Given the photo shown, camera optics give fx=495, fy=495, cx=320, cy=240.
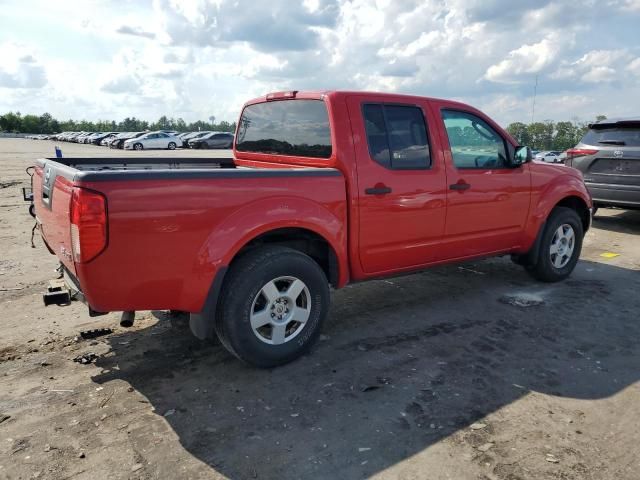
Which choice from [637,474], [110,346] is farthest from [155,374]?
[637,474]

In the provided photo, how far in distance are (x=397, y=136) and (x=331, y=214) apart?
3.18 ft

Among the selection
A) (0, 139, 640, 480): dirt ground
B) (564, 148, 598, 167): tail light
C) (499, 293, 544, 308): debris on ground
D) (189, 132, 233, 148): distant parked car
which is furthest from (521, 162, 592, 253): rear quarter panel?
(189, 132, 233, 148): distant parked car

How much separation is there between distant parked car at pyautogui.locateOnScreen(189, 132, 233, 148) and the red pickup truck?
37.8m

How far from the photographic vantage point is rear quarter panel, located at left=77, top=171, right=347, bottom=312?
2.87 m

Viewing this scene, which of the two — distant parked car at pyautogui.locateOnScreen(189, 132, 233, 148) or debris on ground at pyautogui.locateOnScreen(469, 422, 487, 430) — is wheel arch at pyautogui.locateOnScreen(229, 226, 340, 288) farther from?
distant parked car at pyautogui.locateOnScreen(189, 132, 233, 148)

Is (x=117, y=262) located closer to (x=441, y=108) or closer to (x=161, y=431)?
(x=161, y=431)

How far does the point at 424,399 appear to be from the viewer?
10.4 feet

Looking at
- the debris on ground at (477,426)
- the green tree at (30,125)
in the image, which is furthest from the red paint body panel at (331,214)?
the green tree at (30,125)

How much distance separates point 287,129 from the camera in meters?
4.43

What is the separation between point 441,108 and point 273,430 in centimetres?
313

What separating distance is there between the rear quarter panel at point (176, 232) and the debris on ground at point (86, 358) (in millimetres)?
887

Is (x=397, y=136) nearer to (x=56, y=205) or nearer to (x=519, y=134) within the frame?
(x=56, y=205)

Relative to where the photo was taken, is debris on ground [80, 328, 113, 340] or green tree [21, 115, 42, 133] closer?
debris on ground [80, 328, 113, 340]

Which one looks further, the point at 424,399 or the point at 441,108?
the point at 441,108
